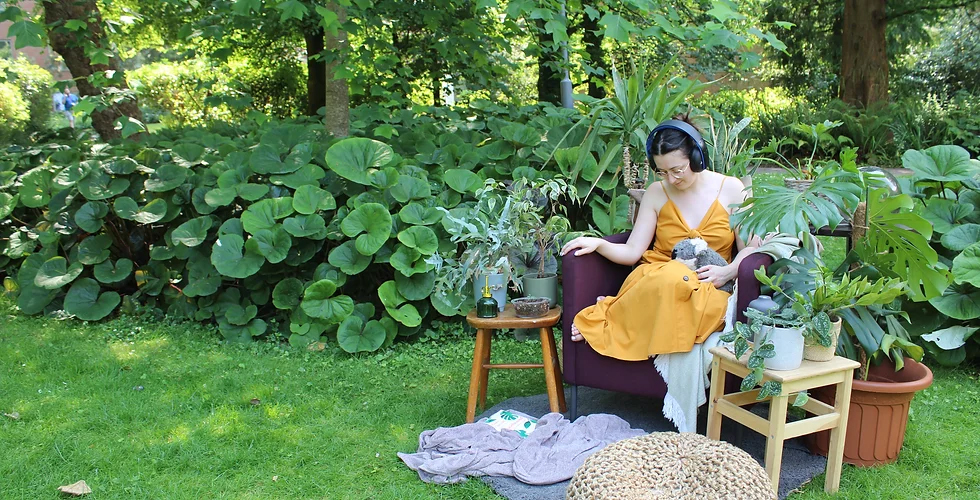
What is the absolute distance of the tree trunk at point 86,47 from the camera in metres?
4.48

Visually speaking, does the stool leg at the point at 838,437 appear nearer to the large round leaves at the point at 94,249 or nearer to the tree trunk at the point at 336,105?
the tree trunk at the point at 336,105

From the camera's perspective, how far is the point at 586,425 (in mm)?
2617

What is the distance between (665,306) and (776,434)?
1.79 feet

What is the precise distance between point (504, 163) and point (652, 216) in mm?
1583

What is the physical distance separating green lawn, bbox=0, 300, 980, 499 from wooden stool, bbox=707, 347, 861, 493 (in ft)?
0.70

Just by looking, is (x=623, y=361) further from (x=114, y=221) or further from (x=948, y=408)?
(x=114, y=221)

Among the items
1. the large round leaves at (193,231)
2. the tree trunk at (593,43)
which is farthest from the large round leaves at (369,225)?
the tree trunk at (593,43)

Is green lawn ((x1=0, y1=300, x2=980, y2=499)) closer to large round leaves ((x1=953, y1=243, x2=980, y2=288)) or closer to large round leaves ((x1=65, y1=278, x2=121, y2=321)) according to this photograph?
large round leaves ((x1=65, y1=278, x2=121, y2=321))

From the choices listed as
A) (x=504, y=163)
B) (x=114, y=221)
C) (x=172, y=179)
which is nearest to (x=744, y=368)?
(x=504, y=163)

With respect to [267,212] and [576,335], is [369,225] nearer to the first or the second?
[267,212]

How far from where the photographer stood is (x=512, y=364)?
2.79m

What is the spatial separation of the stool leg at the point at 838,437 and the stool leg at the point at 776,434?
217mm

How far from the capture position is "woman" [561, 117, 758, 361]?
243 centimetres

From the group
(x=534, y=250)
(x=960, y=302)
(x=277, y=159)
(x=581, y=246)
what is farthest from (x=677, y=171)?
(x=277, y=159)
